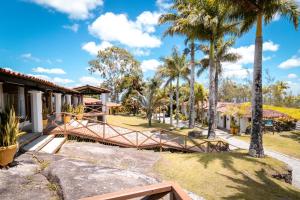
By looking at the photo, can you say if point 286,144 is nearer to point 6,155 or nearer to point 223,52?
point 223,52

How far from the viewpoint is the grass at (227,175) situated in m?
7.52

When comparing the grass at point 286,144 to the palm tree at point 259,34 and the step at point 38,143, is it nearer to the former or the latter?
the palm tree at point 259,34

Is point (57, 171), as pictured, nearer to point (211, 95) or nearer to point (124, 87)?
point (211, 95)

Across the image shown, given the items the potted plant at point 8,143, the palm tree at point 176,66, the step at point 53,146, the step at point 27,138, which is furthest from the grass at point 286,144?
the potted plant at point 8,143

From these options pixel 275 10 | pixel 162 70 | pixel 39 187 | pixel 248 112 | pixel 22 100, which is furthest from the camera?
pixel 162 70

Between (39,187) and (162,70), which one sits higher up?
(162,70)

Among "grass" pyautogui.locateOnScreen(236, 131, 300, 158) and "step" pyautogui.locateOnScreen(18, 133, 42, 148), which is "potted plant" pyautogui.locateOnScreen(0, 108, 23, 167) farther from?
"grass" pyautogui.locateOnScreen(236, 131, 300, 158)

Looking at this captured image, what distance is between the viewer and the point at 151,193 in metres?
2.44

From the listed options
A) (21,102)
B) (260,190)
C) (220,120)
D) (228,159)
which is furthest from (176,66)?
(260,190)

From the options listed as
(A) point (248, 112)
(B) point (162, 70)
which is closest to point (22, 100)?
(B) point (162, 70)

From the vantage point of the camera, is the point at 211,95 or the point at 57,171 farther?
the point at 211,95

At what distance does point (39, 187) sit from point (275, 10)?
45.9 ft

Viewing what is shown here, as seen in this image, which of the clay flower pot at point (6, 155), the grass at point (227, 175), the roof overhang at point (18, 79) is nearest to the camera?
the clay flower pot at point (6, 155)

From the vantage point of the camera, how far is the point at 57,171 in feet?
20.5
